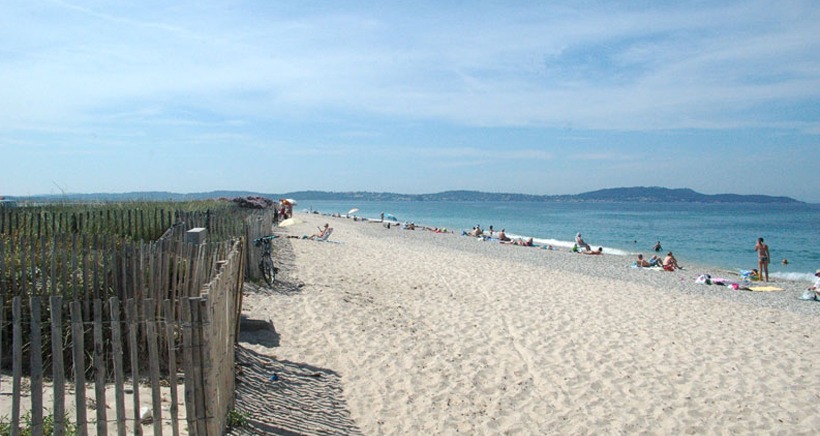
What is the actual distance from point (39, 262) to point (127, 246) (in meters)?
1.35

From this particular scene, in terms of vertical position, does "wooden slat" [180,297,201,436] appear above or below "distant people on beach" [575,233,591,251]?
above

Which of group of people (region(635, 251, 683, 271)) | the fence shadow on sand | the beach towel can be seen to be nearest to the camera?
the fence shadow on sand

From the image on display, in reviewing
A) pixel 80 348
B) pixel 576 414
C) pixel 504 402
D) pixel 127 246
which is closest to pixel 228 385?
pixel 80 348

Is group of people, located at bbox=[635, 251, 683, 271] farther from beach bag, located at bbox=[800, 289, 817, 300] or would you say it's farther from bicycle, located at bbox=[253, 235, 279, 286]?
bicycle, located at bbox=[253, 235, 279, 286]

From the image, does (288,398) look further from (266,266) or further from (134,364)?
(266,266)

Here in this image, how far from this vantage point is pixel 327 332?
317 inches

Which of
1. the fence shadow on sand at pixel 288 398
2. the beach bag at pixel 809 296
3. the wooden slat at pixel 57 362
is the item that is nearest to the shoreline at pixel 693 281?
the beach bag at pixel 809 296

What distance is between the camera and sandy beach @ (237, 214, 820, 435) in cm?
557

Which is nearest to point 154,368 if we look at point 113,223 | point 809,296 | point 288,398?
point 288,398

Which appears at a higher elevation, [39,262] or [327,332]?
[39,262]

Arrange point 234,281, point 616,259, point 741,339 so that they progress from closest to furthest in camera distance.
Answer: point 234,281
point 741,339
point 616,259

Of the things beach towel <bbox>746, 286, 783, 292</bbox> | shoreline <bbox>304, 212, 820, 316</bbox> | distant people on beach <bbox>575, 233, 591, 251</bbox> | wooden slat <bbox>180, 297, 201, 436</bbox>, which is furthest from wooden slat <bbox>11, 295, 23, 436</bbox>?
distant people on beach <bbox>575, 233, 591, 251</bbox>

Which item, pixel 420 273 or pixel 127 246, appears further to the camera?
pixel 420 273

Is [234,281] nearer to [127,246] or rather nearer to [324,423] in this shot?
[127,246]
